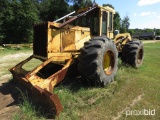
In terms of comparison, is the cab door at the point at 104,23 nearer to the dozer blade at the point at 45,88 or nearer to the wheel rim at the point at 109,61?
the wheel rim at the point at 109,61

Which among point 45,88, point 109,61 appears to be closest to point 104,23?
point 109,61

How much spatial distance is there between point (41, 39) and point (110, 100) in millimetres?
2602

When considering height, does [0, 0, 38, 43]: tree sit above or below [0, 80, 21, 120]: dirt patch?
above

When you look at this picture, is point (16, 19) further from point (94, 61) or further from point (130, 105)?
point (130, 105)

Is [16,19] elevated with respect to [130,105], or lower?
elevated

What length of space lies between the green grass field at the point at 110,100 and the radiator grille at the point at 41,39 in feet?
3.81

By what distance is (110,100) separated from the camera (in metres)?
5.51

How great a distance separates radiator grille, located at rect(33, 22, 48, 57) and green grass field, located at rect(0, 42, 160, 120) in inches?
45.8

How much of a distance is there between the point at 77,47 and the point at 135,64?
11.0 ft

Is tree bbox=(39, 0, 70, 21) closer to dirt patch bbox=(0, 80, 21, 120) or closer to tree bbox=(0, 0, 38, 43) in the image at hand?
tree bbox=(0, 0, 38, 43)

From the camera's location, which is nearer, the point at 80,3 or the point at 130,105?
the point at 130,105

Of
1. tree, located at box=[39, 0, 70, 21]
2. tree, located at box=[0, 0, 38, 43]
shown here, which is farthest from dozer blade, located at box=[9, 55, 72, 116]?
tree, located at box=[39, 0, 70, 21]

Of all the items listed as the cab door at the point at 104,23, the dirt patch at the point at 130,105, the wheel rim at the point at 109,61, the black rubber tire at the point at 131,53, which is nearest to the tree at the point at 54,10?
the black rubber tire at the point at 131,53

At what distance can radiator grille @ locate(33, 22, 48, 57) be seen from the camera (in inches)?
242
